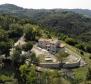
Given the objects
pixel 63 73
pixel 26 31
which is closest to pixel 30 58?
pixel 63 73

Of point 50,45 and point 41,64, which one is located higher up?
point 50,45

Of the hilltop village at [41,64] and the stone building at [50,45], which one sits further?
the stone building at [50,45]

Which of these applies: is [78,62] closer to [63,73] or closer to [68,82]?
[63,73]

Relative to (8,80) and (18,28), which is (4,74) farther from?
(18,28)

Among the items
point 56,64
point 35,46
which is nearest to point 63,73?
point 56,64

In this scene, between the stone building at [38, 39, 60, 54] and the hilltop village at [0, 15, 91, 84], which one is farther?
the stone building at [38, 39, 60, 54]

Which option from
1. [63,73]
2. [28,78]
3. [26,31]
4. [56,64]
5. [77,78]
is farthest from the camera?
[26,31]

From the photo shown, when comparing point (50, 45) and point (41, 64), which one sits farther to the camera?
point (50, 45)

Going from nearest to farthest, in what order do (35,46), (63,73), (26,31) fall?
(63,73) → (35,46) → (26,31)

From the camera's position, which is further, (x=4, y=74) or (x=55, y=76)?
(x=4, y=74)
